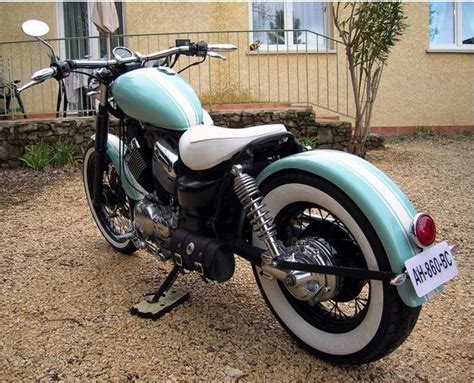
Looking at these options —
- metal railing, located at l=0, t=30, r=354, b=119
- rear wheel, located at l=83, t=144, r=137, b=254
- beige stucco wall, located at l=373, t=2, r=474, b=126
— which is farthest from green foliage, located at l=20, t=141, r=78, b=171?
beige stucco wall, located at l=373, t=2, r=474, b=126

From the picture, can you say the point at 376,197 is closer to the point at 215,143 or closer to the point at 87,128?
the point at 215,143

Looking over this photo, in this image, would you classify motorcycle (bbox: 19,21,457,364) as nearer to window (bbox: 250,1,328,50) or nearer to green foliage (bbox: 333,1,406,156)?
green foliage (bbox: 333,1,406,156)

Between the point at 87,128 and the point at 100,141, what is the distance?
13.0 ft

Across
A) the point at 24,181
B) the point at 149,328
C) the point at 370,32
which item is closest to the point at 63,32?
the point at 24,181

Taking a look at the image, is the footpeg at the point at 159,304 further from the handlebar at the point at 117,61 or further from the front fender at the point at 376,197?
the handlebar at the point at 117,61

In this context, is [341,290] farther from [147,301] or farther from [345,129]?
[345,129]

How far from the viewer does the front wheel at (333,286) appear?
1.82 meters

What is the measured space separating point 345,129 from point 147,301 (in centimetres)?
528

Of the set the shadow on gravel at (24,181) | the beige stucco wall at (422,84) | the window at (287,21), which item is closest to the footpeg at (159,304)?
the shadow on gravel at (24,181)

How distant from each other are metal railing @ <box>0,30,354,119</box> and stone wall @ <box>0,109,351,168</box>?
1010mm

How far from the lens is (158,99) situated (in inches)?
101

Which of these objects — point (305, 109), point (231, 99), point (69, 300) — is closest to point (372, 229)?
point (69, 300)

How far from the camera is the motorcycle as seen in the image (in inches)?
71.0

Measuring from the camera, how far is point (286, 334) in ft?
7.74
